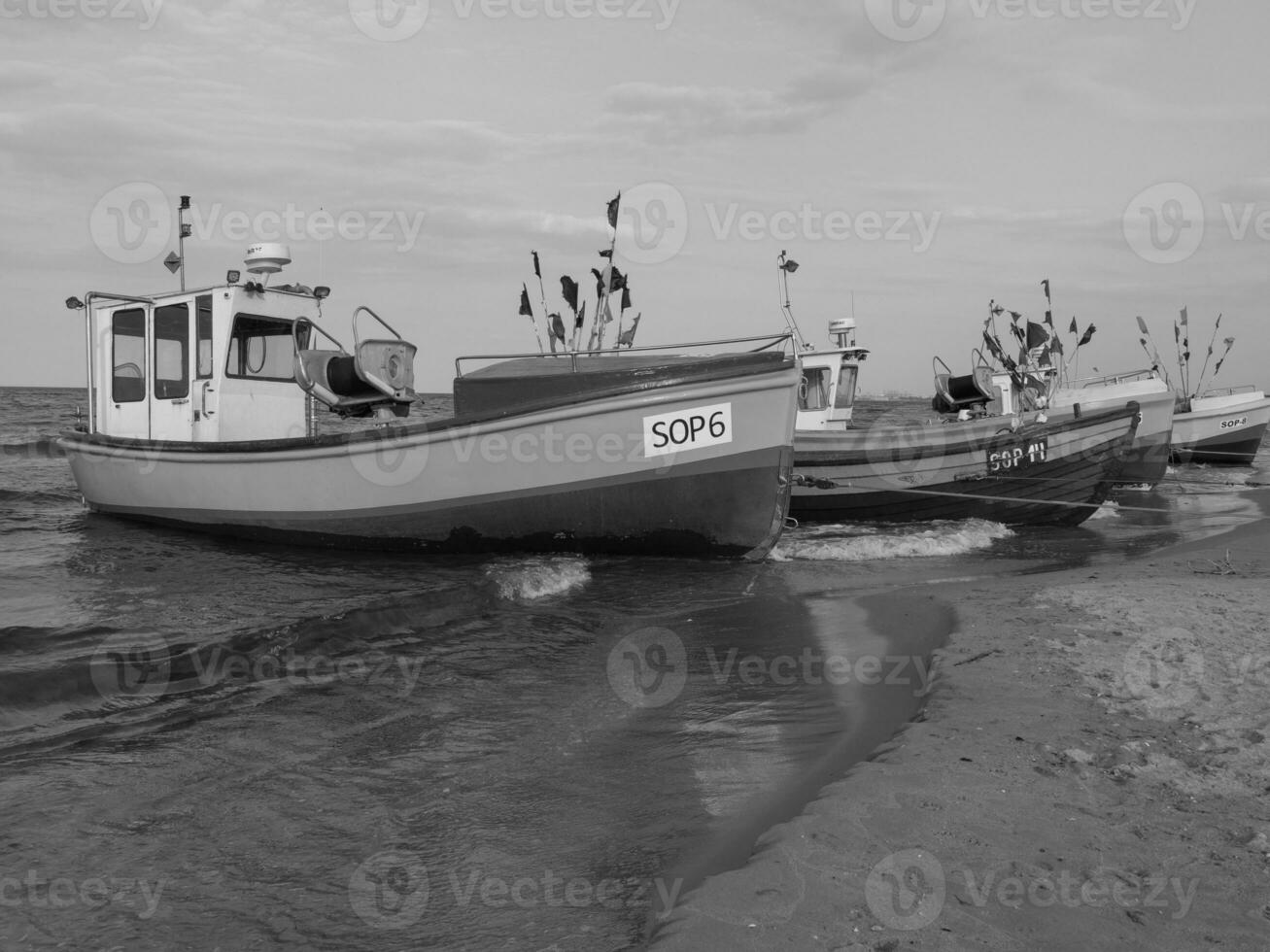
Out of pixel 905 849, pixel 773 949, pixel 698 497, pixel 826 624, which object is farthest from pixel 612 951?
pixel 698 497

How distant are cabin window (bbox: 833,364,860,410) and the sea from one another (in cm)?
568

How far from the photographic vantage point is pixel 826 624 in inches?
279

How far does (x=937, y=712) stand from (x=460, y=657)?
3220mm

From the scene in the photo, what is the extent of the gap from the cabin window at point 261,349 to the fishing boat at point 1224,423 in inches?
867

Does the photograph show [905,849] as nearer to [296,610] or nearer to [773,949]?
[773,949]

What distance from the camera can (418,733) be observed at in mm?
4867

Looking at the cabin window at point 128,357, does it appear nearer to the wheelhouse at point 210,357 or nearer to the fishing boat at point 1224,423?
the wheelhouse at point 210,357

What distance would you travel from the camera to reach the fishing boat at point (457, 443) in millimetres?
8609

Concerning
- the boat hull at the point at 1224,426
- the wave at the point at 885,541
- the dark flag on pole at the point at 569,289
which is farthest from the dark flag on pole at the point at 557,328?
the boat hull at the point at 1224,426

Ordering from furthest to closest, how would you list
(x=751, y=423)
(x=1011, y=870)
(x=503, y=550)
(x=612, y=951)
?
1. (x=503, y=550)
2. (x=751, y=423)
3. (x=1011, y=870)
4. (x=612, y=951)

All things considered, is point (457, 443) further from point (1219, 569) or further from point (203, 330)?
point (1219, 569)

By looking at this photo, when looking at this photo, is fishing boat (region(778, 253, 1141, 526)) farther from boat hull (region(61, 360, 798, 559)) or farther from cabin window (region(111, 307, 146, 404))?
cabin window (region(111, 307, 146, 404))

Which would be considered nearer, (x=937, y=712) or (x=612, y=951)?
(x=612, y=951)

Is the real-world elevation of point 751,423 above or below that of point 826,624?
above
